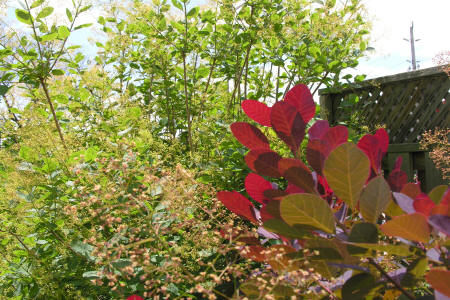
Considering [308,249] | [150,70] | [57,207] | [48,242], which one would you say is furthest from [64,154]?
[308,249]

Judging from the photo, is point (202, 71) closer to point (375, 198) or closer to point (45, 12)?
point (45, 12)

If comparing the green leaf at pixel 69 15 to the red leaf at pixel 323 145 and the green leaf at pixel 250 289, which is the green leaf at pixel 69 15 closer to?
the red leaf at pixel 323 145

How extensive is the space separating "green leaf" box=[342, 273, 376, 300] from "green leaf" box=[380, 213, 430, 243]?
11 cm

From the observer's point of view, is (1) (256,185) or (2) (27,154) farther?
(2) (27,154)

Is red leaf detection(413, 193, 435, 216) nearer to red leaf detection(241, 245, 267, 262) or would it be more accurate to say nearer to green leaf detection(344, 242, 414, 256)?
green leaf detection(344, 242, 414, 256)

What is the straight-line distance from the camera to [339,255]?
738 millimetres

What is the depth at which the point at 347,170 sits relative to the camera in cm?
72

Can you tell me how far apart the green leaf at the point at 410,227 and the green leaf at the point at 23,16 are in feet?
7.17

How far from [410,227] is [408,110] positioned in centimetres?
456

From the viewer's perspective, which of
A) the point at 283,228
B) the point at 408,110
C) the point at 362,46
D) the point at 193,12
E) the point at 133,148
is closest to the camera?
the point at 283,228

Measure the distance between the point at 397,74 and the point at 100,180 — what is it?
4093 mm

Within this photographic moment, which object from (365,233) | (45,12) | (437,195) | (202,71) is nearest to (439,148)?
(202,71)

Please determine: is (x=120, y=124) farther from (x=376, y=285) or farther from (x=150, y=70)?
(x=376, y=285)

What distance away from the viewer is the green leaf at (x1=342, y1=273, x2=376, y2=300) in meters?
0.72
